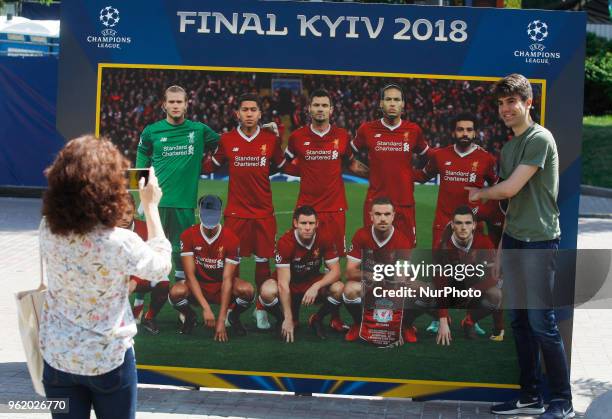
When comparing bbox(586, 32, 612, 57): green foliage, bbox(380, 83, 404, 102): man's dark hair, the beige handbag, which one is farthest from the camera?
bbox(586, 32, 612, 57): green foliage

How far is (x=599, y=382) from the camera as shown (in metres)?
6.79

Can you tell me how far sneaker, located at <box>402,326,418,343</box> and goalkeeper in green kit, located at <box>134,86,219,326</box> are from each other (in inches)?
58.3

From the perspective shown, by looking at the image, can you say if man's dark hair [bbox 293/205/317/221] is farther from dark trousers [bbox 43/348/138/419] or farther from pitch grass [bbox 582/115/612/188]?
pitch grass [bbox 582/115/612/188]

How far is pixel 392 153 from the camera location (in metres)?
5.71

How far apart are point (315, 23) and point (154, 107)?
1116 millimetres

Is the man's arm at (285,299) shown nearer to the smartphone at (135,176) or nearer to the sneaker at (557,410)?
the smartphone at (135,176)

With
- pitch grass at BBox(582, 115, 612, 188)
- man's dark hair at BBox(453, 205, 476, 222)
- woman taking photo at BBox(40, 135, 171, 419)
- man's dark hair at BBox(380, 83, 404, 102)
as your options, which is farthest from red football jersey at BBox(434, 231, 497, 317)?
pitch grass at BBox(582, 115, 612, 188)

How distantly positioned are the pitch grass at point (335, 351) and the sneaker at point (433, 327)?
1.0 inches

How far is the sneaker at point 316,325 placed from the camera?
5.86 m

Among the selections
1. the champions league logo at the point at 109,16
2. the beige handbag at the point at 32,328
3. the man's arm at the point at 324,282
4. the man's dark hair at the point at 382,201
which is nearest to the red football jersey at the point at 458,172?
the man's dark hair at the point at 382,201

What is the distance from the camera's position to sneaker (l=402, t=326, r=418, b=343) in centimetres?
583

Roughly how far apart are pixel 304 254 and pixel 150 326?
42.8 inches

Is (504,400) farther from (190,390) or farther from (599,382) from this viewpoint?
(190,390)

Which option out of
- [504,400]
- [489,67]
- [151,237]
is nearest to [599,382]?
[504,400]
